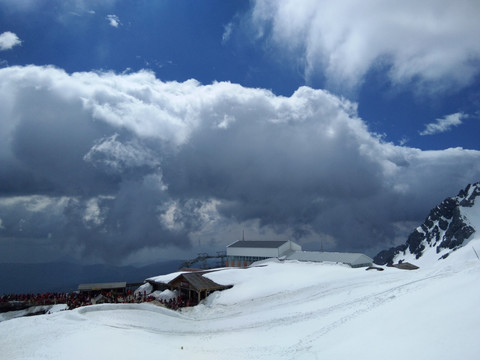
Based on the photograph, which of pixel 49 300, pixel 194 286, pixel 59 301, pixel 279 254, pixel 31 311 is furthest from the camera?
pixel 279 254

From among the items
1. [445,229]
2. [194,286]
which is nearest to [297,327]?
[194,286]

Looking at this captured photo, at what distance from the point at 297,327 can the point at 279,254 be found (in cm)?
4608

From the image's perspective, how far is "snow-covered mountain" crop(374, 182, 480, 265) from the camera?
501ft

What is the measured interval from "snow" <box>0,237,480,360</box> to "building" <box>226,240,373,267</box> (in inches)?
870

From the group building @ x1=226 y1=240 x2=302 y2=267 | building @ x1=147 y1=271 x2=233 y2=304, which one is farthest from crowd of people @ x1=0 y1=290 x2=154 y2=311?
building @ x1=226 y1=240 x2=302 y2=267

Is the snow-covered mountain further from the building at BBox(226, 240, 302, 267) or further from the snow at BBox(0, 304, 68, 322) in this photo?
the snow at BBox(0, 304, 68, 322)

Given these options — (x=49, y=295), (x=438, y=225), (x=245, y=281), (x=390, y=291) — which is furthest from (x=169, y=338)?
(x=438, y=225)

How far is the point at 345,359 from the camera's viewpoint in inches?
580

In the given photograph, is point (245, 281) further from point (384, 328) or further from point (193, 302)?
point (384, 328)

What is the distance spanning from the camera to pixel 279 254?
68.5m

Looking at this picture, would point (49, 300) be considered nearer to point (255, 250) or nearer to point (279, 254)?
point (255, 250)

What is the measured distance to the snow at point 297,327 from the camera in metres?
15.3

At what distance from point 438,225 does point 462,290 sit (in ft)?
618

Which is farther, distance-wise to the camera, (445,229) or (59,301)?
(445,229)
